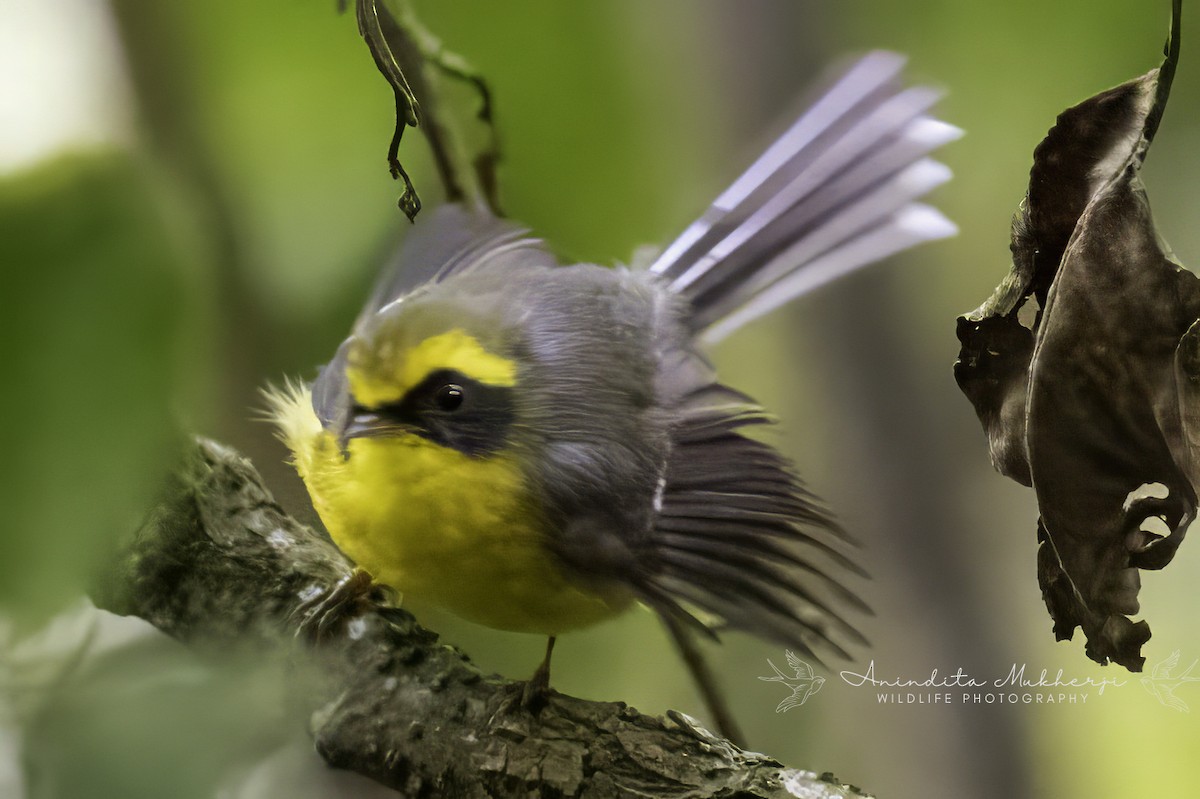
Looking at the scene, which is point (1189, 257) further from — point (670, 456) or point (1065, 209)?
point (670, 456)

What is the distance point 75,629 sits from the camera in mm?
206

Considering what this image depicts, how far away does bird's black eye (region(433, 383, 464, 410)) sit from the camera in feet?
→ 1.50

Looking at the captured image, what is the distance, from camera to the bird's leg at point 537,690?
481mm

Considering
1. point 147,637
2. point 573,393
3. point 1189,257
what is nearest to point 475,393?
point 573,393

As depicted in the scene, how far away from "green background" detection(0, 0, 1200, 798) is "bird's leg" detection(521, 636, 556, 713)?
0.05 ft

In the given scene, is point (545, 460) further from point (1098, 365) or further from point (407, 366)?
point (1098, 365)

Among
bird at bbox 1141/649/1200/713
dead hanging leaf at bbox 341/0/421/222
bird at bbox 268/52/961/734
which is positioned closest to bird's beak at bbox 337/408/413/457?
bird at bbox 268/52/961/734

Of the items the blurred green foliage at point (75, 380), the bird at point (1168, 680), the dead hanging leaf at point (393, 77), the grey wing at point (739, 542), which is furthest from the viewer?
the bird at point (1168, 680)

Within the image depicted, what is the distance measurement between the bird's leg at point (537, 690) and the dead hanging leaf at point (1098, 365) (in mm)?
251

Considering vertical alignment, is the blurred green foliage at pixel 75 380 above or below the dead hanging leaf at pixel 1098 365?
below

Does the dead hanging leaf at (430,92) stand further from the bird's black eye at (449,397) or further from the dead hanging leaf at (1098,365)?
the dead hanging leaf at (1098,365)

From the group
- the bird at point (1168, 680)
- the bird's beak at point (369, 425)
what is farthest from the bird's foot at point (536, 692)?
the bird at point (1168, 680)

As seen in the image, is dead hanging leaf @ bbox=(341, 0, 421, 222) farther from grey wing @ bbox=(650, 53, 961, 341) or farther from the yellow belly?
grey wing @ bbox=(650, 53, 961, 341)

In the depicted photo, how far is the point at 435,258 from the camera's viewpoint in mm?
529
